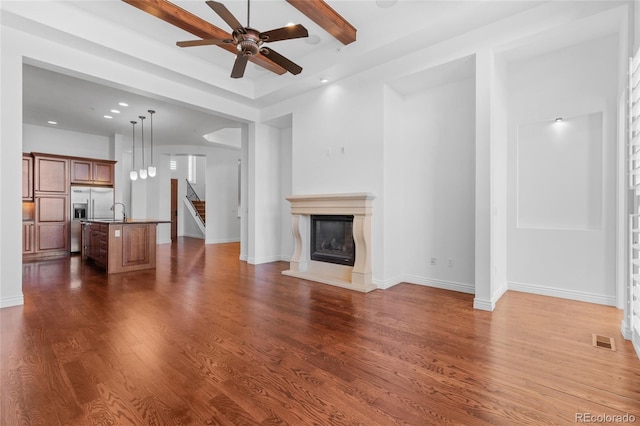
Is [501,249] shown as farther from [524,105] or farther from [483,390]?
[483,390]

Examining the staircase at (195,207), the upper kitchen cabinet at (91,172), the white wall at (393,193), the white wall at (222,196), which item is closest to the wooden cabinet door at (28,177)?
the upper kitchen cabinet at (91,172)

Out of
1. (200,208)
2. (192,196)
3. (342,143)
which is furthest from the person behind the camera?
(192,196)

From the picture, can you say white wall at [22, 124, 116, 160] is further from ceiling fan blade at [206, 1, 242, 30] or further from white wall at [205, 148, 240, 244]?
ceiling fan blade at [206, 1, 242, 30]

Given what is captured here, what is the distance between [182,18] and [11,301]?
3761 mm

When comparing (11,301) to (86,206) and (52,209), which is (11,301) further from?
(86,206)

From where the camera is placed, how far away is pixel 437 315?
334cm

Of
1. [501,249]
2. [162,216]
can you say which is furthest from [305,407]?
[162,216]

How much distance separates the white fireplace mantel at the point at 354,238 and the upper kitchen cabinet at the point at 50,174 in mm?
6380

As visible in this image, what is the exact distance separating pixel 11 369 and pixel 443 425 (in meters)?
2.84

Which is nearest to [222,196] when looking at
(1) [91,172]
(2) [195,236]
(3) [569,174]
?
(2) [195,236]

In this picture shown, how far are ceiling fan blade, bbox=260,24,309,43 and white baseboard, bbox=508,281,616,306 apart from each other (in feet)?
13.3

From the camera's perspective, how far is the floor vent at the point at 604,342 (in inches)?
100

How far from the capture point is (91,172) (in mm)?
8273

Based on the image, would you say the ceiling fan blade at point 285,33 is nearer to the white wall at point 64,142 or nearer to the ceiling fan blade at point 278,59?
the ceiling fan blade at point 278,59
